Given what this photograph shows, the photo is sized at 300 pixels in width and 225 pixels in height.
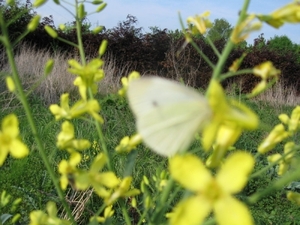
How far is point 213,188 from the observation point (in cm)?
54

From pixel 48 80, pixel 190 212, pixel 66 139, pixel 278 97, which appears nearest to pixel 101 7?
pixel 66 139

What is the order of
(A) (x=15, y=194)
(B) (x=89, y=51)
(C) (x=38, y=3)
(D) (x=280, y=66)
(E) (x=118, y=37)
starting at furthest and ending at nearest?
(D) (x=280, y=66), (E) (x=118, y=37), (B) (x=89, y=51), (A) (x=15, y=194), (C) (x=38, y=3)

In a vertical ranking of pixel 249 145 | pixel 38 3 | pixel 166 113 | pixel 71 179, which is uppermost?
pixel 38 3

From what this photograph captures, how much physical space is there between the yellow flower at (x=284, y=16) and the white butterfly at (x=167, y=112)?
11.5 inches

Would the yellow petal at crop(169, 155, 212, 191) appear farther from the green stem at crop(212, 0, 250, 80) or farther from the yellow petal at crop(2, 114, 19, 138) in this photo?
the yellow petal at crop(2, 114, 19, 138)

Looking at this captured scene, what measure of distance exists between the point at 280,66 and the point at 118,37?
4.94 m

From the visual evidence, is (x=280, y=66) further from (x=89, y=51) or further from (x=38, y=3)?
(x=38, y=3)

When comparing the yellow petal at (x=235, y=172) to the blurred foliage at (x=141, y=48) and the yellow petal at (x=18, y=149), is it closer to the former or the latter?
the yellow petal at (x=18, y=149)

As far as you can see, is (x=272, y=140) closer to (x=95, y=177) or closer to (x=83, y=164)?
(x=95, y=177)

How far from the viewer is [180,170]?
1.70ft

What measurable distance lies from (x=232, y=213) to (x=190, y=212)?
5 centimetres

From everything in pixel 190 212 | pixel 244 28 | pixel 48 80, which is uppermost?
pixel 244 28

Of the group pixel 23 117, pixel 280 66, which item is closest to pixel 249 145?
pixel 23 117

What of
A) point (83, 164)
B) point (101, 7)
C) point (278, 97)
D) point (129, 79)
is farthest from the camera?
point (278, 97)
